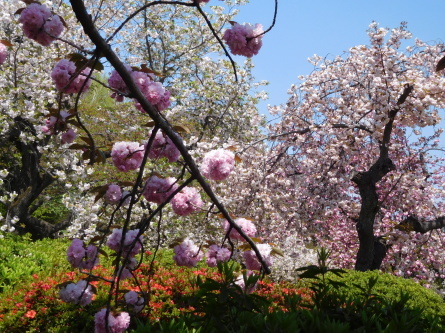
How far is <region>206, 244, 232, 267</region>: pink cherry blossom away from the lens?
9.42ft

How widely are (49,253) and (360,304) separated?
783 centimetres

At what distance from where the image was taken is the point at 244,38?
2.54m

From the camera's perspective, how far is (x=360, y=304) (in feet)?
8.19

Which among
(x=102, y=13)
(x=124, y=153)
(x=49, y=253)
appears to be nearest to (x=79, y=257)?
(x=124, y=153)

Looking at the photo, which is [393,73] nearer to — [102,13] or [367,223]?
[367,223]

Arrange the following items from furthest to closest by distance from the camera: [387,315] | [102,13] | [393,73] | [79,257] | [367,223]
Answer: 1. [102,13]
2. [367,223]
3. [393,73]
4. [79,257]
5. [387,315]

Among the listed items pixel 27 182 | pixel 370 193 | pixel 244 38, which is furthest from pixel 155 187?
pixel 27 182

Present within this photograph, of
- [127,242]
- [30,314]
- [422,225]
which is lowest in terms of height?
[30,314]

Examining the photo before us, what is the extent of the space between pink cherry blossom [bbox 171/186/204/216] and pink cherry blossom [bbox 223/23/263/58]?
3.06 ft

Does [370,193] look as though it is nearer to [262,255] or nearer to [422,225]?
[422,225]

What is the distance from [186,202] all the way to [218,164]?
0.32 m

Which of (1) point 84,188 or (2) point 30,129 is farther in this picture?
(2) point 30,129

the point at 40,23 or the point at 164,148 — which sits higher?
the point at 40,23

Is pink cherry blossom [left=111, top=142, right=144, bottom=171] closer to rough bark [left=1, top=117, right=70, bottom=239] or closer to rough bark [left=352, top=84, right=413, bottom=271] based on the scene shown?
rough bark [left=352, top=84, right=413, bottom=271]
